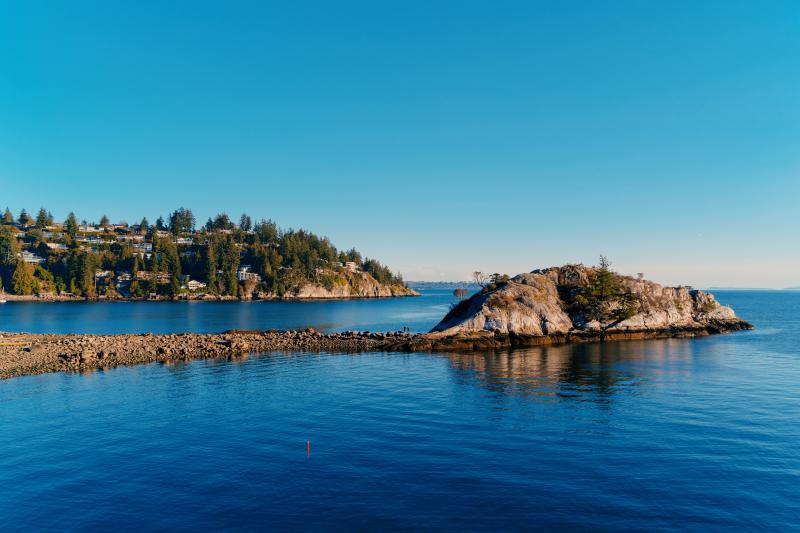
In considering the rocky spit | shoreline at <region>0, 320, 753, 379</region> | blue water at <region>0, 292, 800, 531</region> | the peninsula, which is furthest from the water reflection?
the rocky spit

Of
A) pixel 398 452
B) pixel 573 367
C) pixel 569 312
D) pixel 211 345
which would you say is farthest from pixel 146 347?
pixel 569 312

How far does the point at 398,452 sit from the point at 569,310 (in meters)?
67.2

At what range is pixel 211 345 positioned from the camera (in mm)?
63656

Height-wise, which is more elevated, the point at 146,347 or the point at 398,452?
the point at 146,347

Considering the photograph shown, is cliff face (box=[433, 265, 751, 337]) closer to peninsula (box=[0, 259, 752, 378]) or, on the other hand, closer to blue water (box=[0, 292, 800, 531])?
peninsula (box=[0, 259, 752, 378])

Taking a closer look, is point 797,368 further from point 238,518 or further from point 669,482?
point 238,518

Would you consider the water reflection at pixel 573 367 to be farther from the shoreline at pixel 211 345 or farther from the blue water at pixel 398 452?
the shoreline at pixel 211 345

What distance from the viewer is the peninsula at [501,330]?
56.8m

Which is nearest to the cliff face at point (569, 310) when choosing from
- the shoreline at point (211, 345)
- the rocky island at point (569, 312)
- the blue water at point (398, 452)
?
the rocky island at point (569, 312)

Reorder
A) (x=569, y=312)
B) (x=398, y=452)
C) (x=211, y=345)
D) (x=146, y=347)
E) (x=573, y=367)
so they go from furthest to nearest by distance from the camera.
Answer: (x=569, y=312), (x=211, y=345), (x=146, y=347), (x=573, y=367), (x=398, y=452)

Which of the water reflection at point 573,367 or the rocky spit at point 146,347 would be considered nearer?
the water reflection at point 573,367

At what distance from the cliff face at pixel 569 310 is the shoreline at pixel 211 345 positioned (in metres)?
1.65

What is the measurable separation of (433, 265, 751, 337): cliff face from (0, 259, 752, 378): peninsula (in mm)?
180

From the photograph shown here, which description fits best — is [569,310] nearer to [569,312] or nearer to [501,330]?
[569,312]
